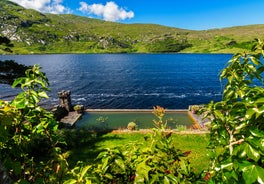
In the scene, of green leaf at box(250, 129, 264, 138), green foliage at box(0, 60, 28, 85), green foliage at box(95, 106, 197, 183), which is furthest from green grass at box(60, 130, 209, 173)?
green leaf at box(250, 129, 264, 138)

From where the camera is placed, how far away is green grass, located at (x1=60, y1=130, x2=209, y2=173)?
835 inches

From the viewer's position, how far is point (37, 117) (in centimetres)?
401

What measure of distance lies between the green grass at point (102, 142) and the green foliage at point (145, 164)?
57.0 feet

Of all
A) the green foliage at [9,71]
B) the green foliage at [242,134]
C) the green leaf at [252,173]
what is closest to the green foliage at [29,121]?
the green foliage at [242,134]

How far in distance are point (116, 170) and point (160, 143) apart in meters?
0.69

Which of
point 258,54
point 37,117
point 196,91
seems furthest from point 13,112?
point 196,91

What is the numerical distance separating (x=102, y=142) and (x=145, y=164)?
22.4 meters

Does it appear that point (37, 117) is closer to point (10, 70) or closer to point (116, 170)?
point (116, 170)

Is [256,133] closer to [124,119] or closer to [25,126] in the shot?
[25,126]

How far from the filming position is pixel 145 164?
271cm

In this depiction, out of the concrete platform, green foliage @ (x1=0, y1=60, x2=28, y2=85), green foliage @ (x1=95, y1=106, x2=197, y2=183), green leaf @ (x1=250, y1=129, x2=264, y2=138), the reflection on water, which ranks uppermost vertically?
green leaf @ (x1=250, y1=129, x2=264, y2=138)

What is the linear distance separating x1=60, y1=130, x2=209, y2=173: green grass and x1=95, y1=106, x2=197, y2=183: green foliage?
17366mm

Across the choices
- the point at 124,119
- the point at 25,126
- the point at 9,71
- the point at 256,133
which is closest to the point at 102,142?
the point at 9,71

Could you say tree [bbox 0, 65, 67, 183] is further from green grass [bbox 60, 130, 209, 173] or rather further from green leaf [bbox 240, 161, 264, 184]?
green grass [bbox 60, 130, 209, 173]
